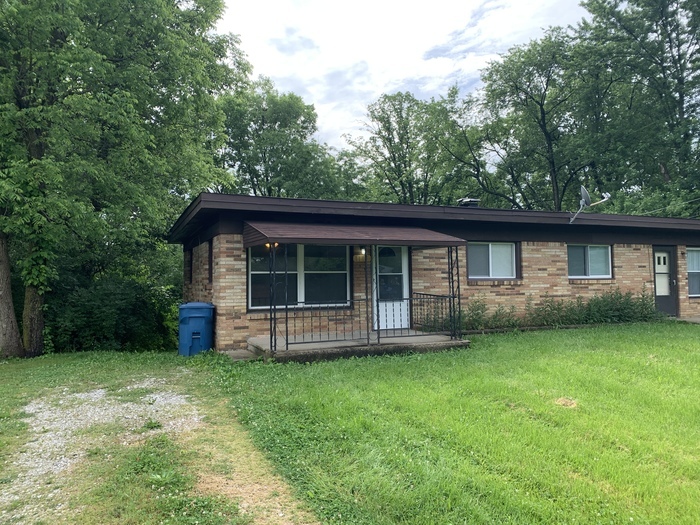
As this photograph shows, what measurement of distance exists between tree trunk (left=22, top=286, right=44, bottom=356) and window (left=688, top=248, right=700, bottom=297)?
17.1 meters

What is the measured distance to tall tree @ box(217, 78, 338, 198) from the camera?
26000 millimetres

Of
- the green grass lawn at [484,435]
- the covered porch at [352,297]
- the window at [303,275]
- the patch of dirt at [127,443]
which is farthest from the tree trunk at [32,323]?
the green grass lawn at [484,435]

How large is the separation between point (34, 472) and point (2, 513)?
0.62 m

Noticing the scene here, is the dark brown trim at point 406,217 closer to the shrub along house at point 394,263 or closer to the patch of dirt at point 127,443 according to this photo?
the shrub along house at point 394,263

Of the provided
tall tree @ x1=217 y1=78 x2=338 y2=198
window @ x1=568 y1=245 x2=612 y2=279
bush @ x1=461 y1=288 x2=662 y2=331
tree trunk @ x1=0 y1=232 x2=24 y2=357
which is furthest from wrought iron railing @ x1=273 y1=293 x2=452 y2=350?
tall tree @ x1=217 y1=78 x2=338 y2=198

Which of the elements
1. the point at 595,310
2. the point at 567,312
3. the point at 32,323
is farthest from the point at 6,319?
the point at 595,310

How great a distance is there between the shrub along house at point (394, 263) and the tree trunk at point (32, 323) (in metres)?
3.34

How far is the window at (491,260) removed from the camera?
1054 centimetres

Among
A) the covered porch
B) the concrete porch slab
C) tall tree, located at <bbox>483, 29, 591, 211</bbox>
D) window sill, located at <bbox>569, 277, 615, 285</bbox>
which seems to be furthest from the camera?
tall tree, located at <bbox>483, 29, 591, 211</bbox>

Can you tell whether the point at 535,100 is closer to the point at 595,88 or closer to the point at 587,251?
the point at 595,88

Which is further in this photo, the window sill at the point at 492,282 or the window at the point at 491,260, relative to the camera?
the window at the point at 491,260

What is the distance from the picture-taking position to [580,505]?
285cm

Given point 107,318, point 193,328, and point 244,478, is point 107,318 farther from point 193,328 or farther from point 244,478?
point 244,478

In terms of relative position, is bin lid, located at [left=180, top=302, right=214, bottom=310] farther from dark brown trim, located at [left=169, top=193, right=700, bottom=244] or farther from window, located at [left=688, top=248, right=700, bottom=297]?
window, located at [left=688, top=248, right=700, bottom=297]
